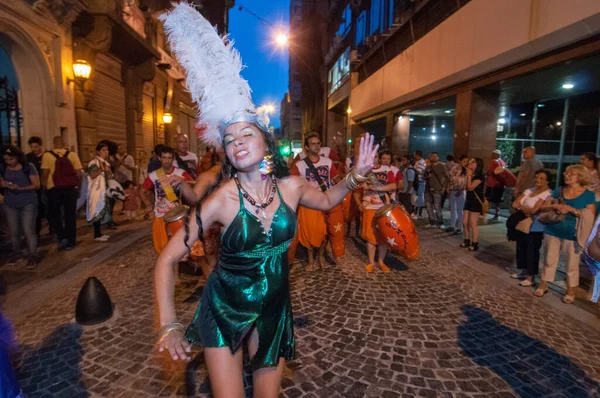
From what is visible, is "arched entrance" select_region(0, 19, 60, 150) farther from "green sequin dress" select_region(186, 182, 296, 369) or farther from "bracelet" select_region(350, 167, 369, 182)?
"bracelet" select_region(350, 167, 369, 182)

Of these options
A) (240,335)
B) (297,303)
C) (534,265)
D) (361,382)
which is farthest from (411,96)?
(240,335)

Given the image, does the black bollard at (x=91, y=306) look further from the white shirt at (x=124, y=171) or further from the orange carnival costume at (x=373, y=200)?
the white shirt at (x=124, y=171)

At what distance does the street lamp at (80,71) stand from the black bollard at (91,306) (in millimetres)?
8361

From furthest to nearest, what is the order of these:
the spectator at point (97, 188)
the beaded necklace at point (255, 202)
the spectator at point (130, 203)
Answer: the spectator at point (130, 203)
the spectator at point (97, 188)
the beaded necklace at point (255, 202)

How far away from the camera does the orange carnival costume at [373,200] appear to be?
5805 millimetres

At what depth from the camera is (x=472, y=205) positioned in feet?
23.3

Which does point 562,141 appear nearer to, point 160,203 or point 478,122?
point 478,122

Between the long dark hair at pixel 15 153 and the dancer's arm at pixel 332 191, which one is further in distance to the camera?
the long dark hair at pixel 15 153

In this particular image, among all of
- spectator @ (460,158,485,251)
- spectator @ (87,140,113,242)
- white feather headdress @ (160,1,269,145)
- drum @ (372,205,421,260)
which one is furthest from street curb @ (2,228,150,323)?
spectator @ (460,158,485,251)

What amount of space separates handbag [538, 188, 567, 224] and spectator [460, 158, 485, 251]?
2.07m

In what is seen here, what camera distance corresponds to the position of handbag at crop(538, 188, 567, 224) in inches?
186

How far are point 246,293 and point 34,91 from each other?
405 inches

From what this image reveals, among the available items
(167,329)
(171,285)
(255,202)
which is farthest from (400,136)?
(167,329)

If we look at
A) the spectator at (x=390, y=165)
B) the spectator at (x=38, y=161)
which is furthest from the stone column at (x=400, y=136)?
the spectator at (x=38, y=161)
